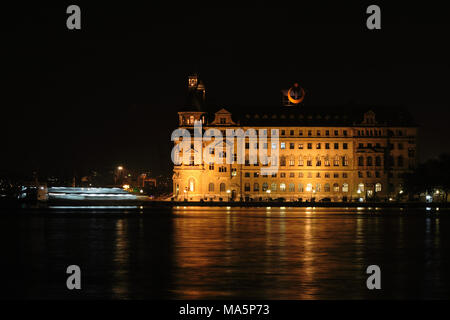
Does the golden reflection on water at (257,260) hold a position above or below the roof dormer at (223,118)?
below

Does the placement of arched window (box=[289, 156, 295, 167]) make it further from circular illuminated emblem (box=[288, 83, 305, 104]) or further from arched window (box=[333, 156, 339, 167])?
circular illuminated emblem (box=[288, 83, 305, 104])

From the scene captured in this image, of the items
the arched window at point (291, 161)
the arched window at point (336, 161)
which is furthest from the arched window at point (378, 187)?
the arched window at point (291, 161)

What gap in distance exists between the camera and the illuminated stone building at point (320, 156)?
15162 centimetres

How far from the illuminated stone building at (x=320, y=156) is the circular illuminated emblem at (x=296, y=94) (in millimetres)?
489

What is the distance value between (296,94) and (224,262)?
124169 millimetres

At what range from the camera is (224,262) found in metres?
31.7

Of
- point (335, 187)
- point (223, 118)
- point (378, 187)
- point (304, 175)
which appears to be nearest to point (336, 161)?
point (335, 187)

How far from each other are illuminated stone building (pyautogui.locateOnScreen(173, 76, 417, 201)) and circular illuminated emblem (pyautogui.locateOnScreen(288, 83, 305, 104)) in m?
0.49

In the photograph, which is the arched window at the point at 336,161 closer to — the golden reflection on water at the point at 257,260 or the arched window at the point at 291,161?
the arched window at the point at 291,161

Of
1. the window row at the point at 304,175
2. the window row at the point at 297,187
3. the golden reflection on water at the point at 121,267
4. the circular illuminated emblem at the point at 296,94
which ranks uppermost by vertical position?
the circular illuminated emblem at the point at 296,94

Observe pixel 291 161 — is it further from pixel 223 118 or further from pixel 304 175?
pixel 223 118

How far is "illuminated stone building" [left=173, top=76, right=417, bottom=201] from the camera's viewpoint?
151625mm
